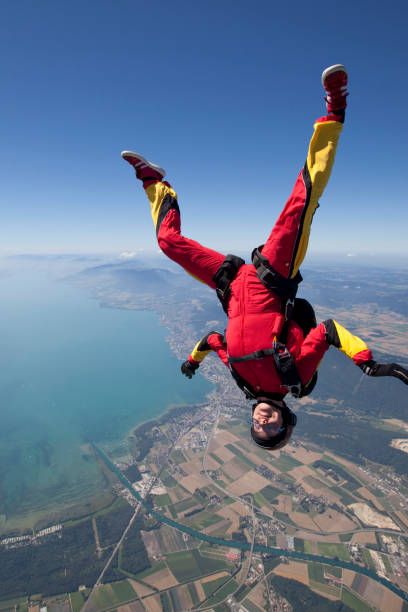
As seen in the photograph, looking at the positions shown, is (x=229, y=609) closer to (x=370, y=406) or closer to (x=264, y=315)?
(x=264, y=315)

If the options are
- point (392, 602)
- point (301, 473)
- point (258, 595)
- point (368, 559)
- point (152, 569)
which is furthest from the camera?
point (301, 473)

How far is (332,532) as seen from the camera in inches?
1015

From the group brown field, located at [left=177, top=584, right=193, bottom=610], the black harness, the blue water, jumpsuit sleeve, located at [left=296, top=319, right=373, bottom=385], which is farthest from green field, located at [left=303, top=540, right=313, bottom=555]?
jumpsuit sleeve, located at [left=296, top=319, right=373, bottom=385]

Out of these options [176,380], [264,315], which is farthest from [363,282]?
[264,315]

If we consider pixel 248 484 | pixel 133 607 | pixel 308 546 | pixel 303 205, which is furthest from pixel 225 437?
pixel 303 205

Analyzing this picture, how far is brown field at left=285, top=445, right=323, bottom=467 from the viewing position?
36.1 meters

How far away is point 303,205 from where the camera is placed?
2.32 meters

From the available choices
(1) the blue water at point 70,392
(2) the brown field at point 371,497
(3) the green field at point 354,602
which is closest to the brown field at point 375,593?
(3) the green field at point 354,602

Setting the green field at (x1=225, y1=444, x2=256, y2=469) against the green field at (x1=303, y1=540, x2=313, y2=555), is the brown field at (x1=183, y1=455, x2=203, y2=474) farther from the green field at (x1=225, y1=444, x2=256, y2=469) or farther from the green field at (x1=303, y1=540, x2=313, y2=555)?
the green field at (x1=303, y1=540, x2=313, y2=555)

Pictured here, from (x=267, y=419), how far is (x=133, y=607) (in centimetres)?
2844

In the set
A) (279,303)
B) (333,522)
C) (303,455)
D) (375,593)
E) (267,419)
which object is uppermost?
(279,303)

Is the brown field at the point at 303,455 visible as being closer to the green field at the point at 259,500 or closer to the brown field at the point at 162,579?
Result: the green field at the point at 259,500

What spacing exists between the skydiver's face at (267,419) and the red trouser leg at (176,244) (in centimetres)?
129

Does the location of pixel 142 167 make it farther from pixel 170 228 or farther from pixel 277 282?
pixel 277 282
